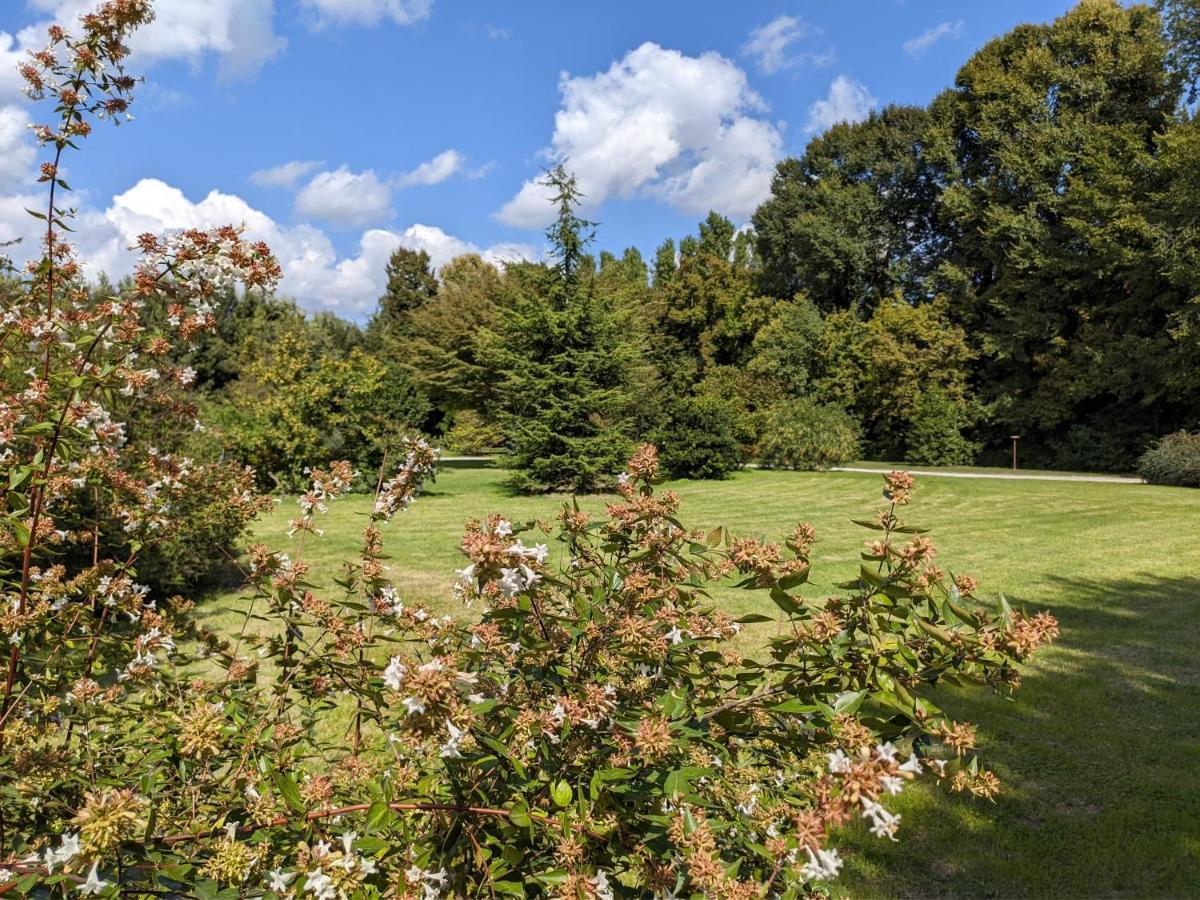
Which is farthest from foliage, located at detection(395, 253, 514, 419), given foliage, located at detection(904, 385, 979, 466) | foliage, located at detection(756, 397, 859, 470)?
foliage, located at detection(904, 385, 979, 466)

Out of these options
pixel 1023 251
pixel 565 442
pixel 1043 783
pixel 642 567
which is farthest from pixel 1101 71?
pixel 642 567

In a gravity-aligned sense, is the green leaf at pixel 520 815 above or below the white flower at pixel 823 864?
below

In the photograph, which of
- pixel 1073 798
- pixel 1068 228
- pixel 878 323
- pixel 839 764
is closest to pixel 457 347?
pixel 878 323

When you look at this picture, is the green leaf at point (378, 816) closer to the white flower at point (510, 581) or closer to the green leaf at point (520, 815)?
the green leaf at point (520, 815)

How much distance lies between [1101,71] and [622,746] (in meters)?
28.3

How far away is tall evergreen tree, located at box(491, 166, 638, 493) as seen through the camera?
15.1m

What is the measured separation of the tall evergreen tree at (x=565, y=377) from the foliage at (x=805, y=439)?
17.9 feet

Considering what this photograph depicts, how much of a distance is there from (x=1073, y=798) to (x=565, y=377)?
1280 cm

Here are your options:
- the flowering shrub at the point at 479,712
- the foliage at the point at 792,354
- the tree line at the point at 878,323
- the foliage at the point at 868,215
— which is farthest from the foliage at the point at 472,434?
the flowering shrub at the point at 479,712

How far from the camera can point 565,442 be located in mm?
15008

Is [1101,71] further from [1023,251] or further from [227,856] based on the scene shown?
[227,856]

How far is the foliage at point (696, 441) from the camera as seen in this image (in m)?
17.0

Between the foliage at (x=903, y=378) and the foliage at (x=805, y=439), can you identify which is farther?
the foliage at (x=903, y=378)

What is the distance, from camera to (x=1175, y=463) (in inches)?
626
